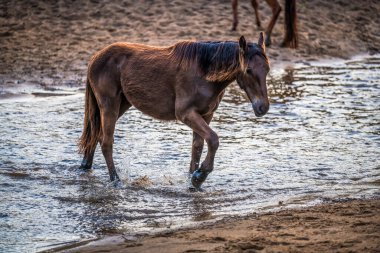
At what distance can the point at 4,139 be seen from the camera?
902 cm

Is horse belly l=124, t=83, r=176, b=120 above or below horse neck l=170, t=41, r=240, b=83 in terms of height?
below

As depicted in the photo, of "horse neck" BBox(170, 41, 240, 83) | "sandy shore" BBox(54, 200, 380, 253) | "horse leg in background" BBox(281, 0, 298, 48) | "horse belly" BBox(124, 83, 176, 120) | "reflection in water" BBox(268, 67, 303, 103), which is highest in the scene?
"horse neck" BBox(170, 41, 240, 83)

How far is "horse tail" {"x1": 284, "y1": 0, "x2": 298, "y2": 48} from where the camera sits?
49.8ft

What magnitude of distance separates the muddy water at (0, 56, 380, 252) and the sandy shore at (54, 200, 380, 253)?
39 cm

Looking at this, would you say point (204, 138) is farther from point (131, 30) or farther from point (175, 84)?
point (131, 30)

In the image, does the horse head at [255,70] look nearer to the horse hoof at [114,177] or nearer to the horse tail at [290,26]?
the horse hoof at [114,177]

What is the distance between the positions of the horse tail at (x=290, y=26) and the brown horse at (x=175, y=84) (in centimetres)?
790

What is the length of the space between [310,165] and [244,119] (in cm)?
249

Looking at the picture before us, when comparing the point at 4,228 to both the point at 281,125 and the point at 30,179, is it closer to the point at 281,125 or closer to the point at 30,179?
the point at 30,179

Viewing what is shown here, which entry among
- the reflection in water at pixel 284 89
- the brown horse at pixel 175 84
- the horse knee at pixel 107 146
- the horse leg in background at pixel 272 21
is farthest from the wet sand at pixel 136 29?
the horse knee at pixel 107 146

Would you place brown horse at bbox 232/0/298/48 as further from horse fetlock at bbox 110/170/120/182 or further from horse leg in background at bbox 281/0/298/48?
horse fetlock at bbox 110/170/120/182

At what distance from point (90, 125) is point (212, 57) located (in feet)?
5.93

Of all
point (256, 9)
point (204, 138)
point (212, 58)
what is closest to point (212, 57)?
point (212, 58)

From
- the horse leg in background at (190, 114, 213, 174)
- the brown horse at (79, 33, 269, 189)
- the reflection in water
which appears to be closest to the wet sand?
the reflection in water
